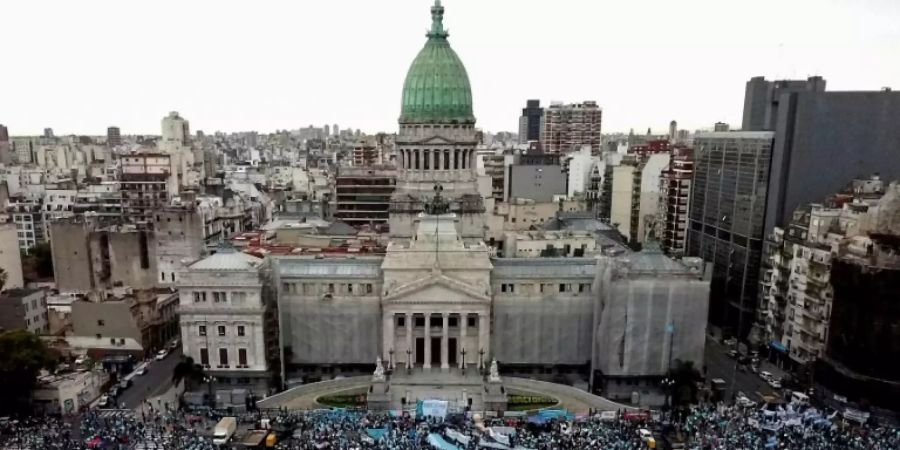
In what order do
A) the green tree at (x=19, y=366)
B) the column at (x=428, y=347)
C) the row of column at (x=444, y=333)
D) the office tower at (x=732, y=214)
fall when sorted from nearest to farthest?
the green tree at (x=19, y=366)
the row of column at (x=444, y=333)
the column at (x=428, y=347)
the office tower at (x=732, y=214)

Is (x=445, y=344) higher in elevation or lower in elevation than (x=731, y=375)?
higher

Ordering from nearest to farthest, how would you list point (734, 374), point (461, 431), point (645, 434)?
point (645, 434)
point (461, 431)
point (734, 374)

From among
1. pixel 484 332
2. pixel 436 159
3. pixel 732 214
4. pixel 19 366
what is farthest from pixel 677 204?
pixel 19 366

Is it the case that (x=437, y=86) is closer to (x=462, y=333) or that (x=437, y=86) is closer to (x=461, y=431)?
(x=462, y=333)

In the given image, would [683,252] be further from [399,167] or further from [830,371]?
[399,167]

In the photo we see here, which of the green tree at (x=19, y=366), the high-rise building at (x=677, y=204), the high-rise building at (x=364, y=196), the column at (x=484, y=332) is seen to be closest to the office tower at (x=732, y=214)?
the high-rise building at (x=677, y=204)

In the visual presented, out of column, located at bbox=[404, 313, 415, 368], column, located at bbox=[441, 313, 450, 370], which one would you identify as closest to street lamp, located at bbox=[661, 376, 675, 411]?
column, located at bbox=[441, 313, 450, 370]

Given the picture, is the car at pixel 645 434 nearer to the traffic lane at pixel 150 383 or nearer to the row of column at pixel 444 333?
the row of column at pixel 444 333
